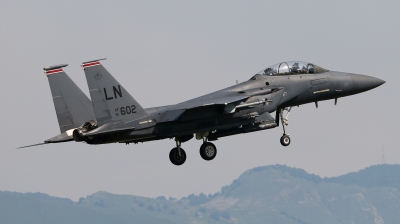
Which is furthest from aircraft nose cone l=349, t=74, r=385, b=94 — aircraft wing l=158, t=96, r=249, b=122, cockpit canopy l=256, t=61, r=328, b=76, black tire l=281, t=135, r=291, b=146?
aircraft wing l=158, t=96, r=249, b=122

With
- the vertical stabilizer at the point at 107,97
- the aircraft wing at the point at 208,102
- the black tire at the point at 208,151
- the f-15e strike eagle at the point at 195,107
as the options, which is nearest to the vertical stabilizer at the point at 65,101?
the f-15e strike eagle at the point at 195,107

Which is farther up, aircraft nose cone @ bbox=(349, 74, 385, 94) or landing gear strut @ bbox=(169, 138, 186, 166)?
aircraft nose cone @ bbox=(349, 74, 385, 94)

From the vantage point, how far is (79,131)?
109 feet

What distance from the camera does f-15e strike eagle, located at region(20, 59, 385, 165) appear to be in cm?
3297

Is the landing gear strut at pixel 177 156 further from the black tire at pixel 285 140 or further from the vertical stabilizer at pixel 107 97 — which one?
the black tire at pixel 285 140

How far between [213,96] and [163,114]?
256 cm

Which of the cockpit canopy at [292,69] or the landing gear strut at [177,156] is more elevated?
the cockpit canopy at [292,69]

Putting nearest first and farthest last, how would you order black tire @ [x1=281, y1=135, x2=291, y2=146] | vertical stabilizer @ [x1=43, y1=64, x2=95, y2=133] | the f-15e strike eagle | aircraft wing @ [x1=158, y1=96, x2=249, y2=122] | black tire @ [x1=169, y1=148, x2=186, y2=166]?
1. the f-15e strike eagle
2. aircraft wing @ [x1=158, y1=96, x2=249, y2=122]
3. black tire @ [x1=169, y1=148, x2=186, y2=166]
4. vertical stabilizer @ [x1=43, y1=64, x2=95, y2=133]
5. black tire @ [x1=281, y1=135, x2=291, y2=146]

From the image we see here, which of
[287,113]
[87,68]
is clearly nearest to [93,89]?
[87,68]

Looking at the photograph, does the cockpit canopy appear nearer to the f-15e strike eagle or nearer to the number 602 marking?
the f-15e strike eagle

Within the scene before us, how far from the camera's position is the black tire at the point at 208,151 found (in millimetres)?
35656

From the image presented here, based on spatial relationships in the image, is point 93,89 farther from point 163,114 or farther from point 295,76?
point 295,76

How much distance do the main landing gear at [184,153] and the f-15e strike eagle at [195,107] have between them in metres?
0.04

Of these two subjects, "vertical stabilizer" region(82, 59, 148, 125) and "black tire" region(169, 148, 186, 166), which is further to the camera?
"black tire" region(169, 148, 186, 166)
